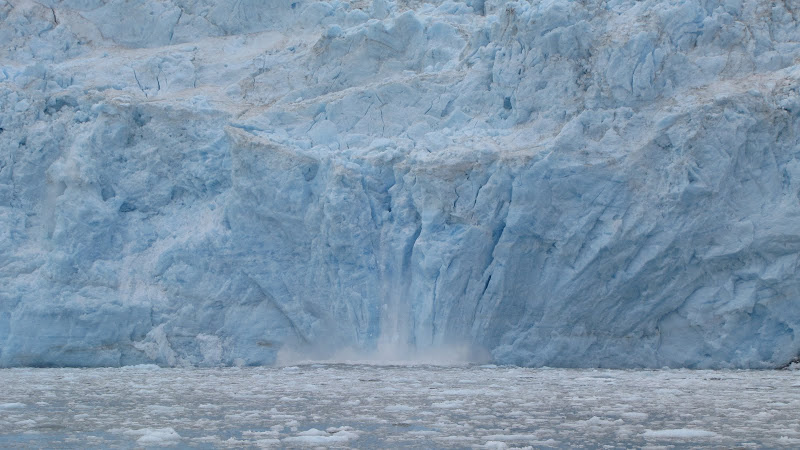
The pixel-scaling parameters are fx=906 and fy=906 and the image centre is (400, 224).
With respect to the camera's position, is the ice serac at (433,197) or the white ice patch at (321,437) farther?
the ice serac at (433,197)

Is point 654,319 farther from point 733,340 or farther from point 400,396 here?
point 400,396

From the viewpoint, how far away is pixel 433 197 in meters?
9.15

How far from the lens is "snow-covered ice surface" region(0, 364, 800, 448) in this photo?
14.4 ft

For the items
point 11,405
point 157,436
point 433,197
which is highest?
point 433,197

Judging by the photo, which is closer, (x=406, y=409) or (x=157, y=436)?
(x=157, y=436)

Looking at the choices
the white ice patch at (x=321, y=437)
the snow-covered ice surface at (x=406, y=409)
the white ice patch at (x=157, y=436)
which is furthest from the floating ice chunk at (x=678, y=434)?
the white ice patch at (x=157, y=436)

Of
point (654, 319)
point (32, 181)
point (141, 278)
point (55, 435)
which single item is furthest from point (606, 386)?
point (32, 181)

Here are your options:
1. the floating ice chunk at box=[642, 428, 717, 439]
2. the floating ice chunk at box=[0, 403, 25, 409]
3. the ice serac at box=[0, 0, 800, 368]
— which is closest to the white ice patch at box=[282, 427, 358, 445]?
the floating ice chunk at box=[642, 428, 717, 439]

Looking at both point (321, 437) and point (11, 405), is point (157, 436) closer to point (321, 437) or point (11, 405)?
point (321, 437)

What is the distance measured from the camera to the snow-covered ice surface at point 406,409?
4387 millimetres

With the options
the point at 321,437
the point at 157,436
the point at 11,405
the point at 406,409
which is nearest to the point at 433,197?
the point at 406,409

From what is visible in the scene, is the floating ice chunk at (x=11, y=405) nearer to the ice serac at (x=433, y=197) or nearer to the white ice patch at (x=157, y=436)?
the white ice patch at (x=157, y=436)

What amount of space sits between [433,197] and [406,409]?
385cm

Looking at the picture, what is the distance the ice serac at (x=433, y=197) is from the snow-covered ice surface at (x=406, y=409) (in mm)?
892
